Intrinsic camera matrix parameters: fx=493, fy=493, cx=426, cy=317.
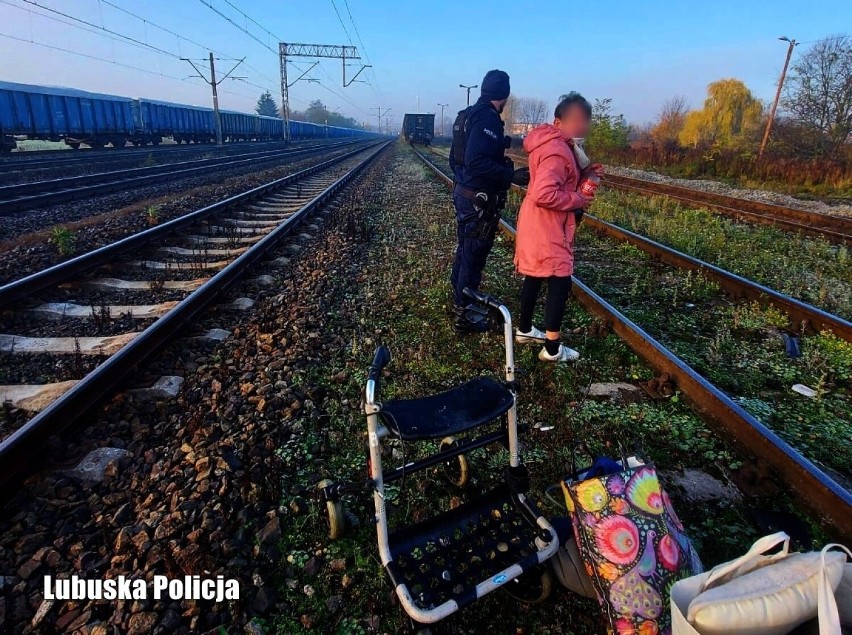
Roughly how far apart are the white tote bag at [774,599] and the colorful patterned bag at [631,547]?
1.24 ft

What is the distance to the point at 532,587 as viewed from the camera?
215 centimetres

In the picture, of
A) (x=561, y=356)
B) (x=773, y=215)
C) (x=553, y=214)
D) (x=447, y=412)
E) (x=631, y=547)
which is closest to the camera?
(x=631, y=547)

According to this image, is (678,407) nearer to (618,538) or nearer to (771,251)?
(618,538)

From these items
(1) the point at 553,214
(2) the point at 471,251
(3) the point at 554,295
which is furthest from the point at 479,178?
(3) the point at 554,295

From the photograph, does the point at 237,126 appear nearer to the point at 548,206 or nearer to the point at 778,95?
the point at 778,95

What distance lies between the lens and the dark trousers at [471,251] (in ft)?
14.7

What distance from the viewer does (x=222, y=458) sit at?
9.10 feet

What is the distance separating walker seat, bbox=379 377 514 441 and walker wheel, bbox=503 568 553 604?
692 mm

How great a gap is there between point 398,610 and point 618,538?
3.09 ft

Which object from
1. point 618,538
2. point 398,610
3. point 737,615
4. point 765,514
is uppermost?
point 737,615

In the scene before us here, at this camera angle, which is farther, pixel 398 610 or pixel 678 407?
pixel 678 407

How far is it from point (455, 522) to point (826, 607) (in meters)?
1.35

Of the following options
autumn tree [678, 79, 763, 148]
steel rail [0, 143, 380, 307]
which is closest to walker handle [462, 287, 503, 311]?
steel rail [0, 143, 380, 307]

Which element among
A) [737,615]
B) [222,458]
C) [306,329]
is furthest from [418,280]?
[737,615]
